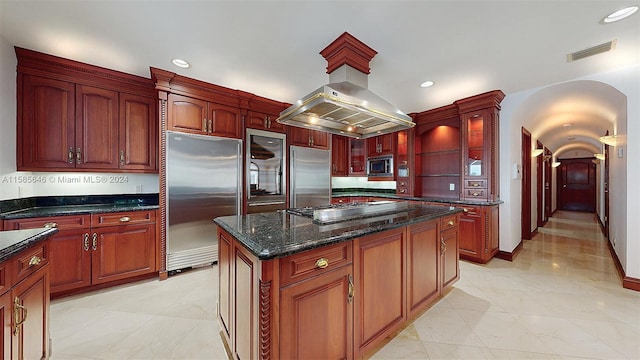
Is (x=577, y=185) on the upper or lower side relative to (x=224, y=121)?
lower

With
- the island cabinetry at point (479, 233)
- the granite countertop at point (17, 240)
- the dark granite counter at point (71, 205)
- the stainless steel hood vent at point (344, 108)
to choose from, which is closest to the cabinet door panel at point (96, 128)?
the dark granite counter at point (71, 205)

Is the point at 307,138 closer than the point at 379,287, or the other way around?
the point at 379,287

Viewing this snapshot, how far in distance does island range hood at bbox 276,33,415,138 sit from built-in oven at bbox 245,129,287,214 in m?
1.22

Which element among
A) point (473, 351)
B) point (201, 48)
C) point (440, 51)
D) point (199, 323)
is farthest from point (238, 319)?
point (440, 51)

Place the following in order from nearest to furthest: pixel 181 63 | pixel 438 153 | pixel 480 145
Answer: pixel 181 63 < pixel 480 145 < pixel 438 153

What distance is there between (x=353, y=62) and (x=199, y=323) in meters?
2.63

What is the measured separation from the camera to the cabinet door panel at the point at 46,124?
2.29 meters

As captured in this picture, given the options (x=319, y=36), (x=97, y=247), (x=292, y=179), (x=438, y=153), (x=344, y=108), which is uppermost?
(x=319, y=36)

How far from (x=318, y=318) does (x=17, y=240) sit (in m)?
1.56

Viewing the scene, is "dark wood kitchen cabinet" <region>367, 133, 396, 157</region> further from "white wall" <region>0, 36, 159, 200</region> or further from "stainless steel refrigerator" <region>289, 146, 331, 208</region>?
"white wall" <region>0, 36, 159, 200</region>

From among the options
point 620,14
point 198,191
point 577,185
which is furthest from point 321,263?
point 577,185

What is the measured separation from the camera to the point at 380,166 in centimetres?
473

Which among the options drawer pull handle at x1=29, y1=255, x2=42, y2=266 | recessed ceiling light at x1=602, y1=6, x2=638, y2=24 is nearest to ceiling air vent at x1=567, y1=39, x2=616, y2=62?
recessed ceiling light at x1=602, y1=6, x2=638, y2=24

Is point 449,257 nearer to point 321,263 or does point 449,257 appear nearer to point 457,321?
point 457,321
